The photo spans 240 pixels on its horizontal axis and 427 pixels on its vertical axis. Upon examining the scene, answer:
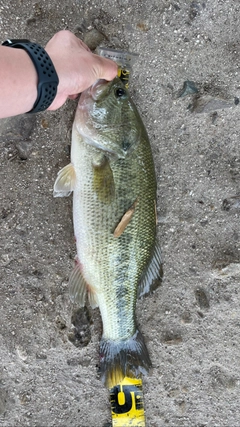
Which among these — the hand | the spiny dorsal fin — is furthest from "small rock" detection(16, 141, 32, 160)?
the spiny dorsal fin

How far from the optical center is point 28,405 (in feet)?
7.58

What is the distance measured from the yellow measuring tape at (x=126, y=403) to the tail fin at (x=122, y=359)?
0.08 metres

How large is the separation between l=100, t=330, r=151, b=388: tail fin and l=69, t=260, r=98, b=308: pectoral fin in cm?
28

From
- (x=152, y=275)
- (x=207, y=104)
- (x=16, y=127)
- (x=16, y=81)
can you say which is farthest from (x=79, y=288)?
(x=207, y=104)

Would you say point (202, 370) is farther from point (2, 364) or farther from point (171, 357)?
point (2, 364)

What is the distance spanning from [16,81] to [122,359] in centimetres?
160

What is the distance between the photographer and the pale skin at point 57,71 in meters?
1.52

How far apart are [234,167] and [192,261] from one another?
65 cm

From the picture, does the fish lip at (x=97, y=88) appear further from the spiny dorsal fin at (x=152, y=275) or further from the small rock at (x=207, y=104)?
the spiny dorsal fin at (x=152, y=275)

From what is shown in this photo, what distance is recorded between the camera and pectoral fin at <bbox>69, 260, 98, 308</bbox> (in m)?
2.09

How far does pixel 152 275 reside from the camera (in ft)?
7.25

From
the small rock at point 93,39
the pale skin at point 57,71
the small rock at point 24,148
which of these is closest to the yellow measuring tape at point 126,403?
the small rock at point 24,148

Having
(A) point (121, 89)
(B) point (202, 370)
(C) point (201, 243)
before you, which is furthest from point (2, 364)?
(A) point (121, 89)

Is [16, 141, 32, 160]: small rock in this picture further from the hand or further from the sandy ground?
the hand
